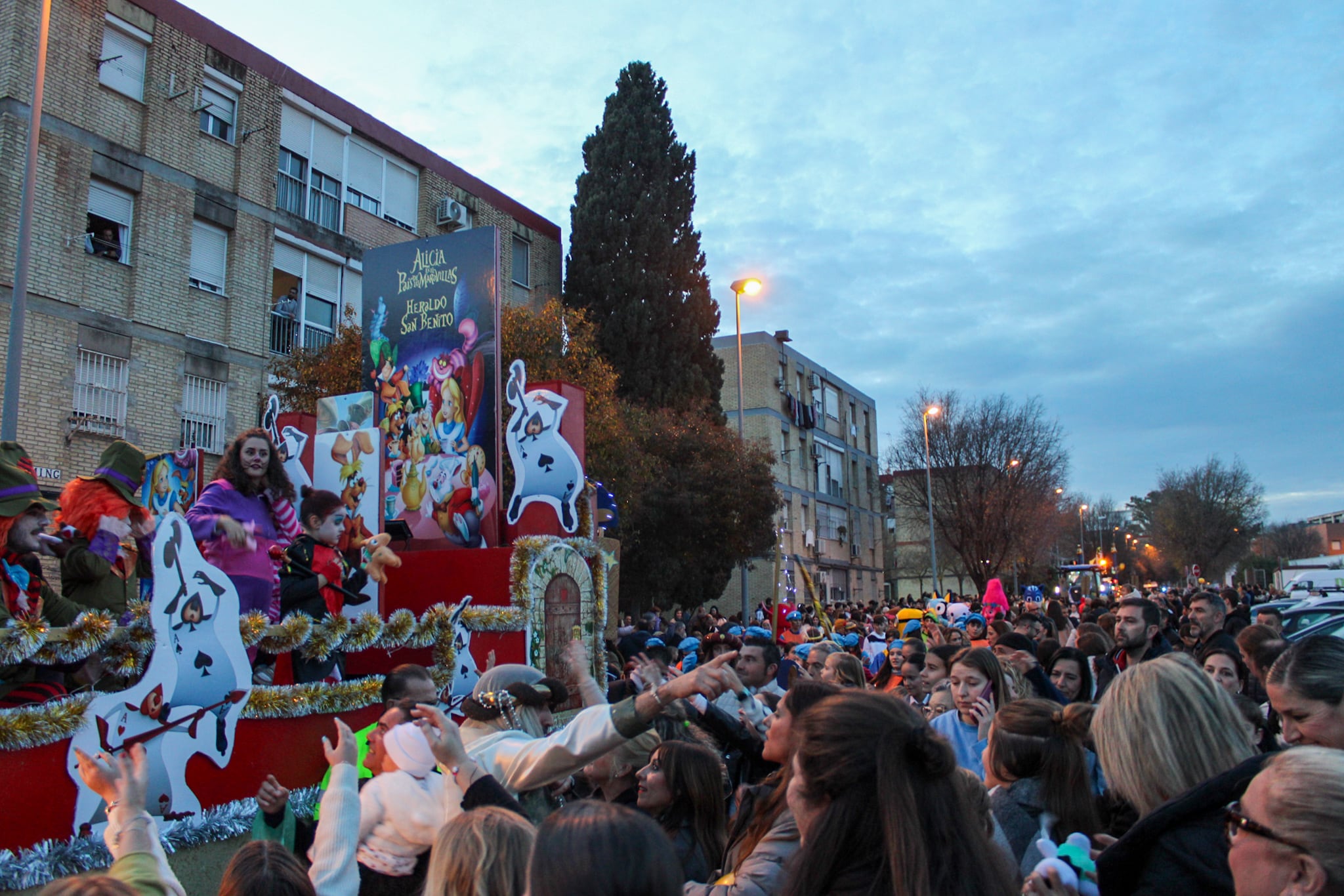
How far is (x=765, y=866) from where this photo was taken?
2678mm

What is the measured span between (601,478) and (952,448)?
21.6m

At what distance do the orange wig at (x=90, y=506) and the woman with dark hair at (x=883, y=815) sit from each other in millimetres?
6185

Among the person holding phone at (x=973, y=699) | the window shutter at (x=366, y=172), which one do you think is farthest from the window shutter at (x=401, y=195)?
the person holding phone at (x=973, y=699)

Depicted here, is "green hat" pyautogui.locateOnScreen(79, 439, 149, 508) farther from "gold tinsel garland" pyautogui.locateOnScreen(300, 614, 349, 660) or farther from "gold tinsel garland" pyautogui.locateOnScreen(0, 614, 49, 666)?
"gold tinsel garland" pyautogui.locateOnScreen(0, 614, 49, 666)

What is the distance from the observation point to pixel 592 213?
2952 cm

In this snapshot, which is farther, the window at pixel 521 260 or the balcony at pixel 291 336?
the window at pixel 521 260

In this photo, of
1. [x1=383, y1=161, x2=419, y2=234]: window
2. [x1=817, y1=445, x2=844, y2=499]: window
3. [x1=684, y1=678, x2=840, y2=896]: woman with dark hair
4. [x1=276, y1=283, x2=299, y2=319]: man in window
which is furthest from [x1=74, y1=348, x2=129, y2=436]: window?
[x1=817, y1=445, x2=844, y2=499]: window

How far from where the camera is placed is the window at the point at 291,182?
71.5 feet

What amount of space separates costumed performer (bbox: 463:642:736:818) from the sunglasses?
1.40 m

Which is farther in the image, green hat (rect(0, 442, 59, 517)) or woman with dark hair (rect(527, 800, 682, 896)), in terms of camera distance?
green hat (rect(0, 442, 59, 517))

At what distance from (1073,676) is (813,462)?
121 feet

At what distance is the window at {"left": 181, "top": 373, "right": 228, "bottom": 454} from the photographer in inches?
746

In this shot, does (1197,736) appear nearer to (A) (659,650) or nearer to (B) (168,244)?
(A) (659,650)

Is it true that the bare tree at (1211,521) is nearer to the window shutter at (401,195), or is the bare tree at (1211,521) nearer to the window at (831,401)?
the window at (831,401)
